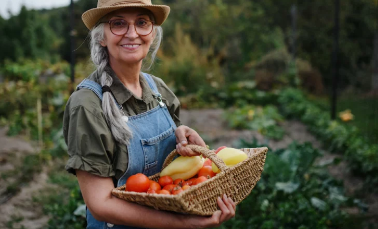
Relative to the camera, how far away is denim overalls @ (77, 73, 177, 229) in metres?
1.78

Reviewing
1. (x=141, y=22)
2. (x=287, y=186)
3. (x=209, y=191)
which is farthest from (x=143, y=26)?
(x=287, y=186)

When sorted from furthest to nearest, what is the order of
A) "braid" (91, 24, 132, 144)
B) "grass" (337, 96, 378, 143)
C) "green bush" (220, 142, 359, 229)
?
"grass" (337, 96, 378, 143) < "green bush" (220, 142, 359, 229) < "braid" (91, 24, 132, 144)

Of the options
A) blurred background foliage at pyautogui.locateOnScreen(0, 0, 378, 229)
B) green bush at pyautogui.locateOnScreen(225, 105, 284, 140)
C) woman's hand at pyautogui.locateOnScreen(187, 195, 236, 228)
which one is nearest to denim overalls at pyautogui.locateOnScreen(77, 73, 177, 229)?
woman's hand at pyautogui.locateOnScreen(187, 195, 236, 228)

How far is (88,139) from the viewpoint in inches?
63.1

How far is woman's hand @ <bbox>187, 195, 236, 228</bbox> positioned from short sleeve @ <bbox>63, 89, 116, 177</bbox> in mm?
390

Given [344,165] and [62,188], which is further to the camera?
[344,165]

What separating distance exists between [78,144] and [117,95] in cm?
33

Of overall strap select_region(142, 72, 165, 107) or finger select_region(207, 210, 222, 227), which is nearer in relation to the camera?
finger select_region(207, 210, 222, 227)

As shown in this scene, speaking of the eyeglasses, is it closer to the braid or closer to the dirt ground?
the braid

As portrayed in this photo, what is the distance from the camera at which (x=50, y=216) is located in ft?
12.9

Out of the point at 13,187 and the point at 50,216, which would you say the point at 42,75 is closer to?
the point at 13,187

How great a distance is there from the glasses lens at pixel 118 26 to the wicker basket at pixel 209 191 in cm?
61

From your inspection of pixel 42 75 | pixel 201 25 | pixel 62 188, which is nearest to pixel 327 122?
pixel 62 188

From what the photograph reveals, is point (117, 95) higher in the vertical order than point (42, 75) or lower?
higher
